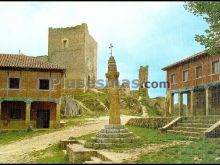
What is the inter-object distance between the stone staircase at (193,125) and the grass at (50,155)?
20.2ft

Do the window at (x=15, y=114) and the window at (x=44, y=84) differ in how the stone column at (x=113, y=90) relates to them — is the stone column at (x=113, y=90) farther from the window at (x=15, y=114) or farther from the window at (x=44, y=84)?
the window at (x=15, y=114)

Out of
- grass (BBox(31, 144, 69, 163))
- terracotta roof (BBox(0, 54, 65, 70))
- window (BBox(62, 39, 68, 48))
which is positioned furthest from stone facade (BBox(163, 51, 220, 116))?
window (BBox(62, 39, 68, 48))

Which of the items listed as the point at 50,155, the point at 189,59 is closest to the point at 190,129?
the point at 50,155

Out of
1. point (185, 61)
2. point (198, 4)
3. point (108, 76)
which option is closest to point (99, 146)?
point (108, 76)

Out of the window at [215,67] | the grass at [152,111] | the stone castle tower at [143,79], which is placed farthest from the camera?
the stone castle tower at [143,79]

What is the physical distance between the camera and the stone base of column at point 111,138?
51.4ft

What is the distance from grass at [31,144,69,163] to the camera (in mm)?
16203

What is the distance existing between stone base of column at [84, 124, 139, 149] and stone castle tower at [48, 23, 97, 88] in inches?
1482

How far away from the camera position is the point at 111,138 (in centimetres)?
1595

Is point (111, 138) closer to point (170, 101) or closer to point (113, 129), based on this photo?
point (113, 129)

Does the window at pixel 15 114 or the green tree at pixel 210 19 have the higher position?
the green tree at pixel 210 19

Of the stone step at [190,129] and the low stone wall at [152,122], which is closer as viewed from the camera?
the stone step at [190,129]

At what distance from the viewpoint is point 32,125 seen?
35031mm

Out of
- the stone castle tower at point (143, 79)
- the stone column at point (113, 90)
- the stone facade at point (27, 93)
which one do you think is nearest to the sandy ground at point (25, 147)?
the stone column at point (113, 90)
